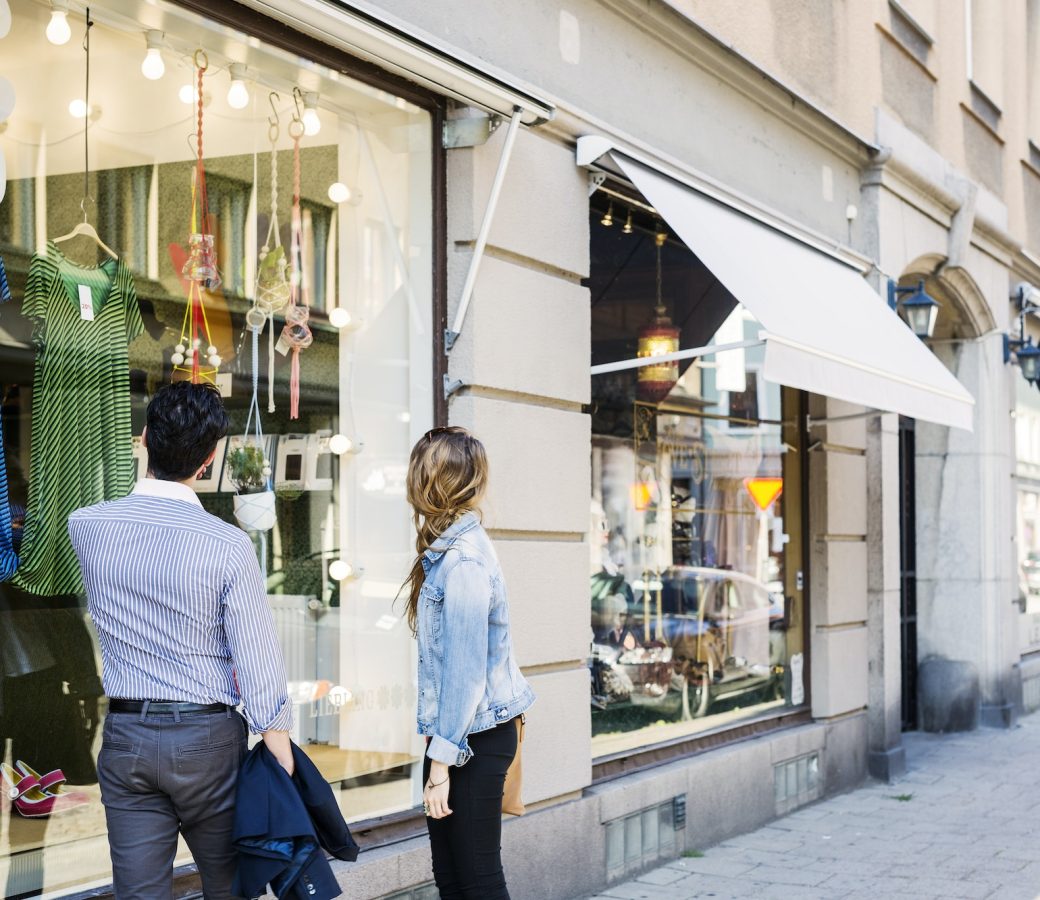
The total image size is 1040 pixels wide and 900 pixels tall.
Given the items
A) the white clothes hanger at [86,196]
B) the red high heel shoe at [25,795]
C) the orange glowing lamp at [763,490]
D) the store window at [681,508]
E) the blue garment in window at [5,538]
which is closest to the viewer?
the blue garment in window at [5,538]

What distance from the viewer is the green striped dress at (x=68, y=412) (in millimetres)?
4430

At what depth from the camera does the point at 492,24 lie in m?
5.72

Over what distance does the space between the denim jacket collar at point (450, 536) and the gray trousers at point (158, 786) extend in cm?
82

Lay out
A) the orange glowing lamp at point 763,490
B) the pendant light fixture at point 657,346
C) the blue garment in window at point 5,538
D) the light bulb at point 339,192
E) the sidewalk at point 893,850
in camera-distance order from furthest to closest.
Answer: the orange glowing lamp at point 763,490 → the pendant light fixture at point 657,346 → the sidewalk at point 893,850 → the light bulb at point 339,192 → the blue garment in window at point 5,538

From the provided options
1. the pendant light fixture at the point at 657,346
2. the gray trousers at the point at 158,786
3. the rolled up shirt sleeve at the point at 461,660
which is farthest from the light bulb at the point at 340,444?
the pendant light fixture at the point at 657,346

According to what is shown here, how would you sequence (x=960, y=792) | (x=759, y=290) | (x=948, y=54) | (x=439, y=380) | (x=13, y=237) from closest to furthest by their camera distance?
(x=13, y=237), (x=439, y=380), (x=759, y=290), (x=960, y=792), (x=948, y=54)

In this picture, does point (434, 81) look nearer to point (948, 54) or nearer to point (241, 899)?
point (241, 899)

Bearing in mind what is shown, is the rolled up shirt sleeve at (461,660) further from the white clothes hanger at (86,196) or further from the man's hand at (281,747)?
the white clothes hanger at (86,196)

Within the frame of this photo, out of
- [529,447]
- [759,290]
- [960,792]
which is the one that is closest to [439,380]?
[529,447]

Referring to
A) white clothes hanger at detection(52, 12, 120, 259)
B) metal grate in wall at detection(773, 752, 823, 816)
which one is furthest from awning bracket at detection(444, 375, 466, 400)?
metal grate in wall at detection(773, 752, 823, 816)

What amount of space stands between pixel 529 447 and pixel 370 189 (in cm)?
127

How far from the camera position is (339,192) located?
5.61 meters

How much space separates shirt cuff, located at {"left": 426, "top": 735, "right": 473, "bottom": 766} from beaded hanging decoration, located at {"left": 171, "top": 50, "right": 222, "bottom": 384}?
1930 mm

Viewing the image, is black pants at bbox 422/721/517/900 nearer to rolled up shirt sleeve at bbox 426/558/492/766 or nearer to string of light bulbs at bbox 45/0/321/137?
rolled up shirt sleeve at bbox 426/558/492/766
